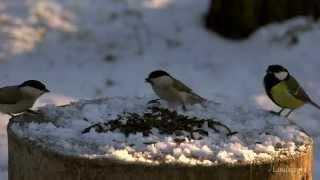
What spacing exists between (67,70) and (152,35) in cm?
104

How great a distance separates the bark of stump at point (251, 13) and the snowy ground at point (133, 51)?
0.33 ft

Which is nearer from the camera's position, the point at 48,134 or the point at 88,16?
the point at 48,134

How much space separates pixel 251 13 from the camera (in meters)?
7.61

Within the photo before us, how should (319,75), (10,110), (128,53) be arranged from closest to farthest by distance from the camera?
1. (10,110)
2. (319,75)
3. (128,53)

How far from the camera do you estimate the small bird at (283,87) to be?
3.90m

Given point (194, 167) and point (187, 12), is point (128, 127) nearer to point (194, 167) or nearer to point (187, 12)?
point (194, 167)

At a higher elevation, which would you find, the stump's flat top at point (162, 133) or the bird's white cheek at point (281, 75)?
the bird's white cheek at point (281, 75)

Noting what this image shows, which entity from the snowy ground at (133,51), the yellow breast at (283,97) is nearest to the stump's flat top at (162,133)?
the yellow breast at (283,97)

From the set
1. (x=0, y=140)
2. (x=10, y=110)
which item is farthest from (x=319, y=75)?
(x=10, y=110)

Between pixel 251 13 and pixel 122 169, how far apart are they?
17.0 feet

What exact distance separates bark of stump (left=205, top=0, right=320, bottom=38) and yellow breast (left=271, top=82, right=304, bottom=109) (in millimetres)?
3625

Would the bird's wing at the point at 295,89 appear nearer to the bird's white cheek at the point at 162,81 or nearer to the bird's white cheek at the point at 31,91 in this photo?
the bird's white cheek at the point at 162,81

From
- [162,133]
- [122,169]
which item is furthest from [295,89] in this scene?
[122,169]

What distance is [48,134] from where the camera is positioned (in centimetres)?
297
